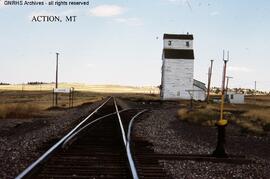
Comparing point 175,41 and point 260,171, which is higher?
point 175,41

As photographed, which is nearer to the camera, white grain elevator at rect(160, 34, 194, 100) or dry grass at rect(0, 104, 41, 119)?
dry grass at rect(0, 104, 41, 119)

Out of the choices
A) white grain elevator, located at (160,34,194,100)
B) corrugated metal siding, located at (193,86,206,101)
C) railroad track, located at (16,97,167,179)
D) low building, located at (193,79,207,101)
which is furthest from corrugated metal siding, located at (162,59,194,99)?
railroad track, located at (16,97,167,179)

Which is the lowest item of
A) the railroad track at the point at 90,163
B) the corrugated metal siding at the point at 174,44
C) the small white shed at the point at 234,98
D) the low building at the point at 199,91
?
the small white shed at the point at 234,98

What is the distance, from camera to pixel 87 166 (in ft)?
30.0

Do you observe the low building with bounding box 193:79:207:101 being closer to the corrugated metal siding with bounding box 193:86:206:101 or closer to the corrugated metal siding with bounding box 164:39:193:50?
the corrugated metal siding with bounding box 193:86:206:101

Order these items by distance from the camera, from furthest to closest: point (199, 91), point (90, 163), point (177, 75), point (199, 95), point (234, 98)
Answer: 1. point (234, 98)
2. point (199, 95)
3. point (199, 91)
4. point (177, 75)
5. point (90, 163)

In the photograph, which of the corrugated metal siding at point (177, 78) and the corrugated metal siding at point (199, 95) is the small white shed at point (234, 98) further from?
the corrugated metal siding at point (177, 78)

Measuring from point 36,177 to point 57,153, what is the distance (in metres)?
2.86

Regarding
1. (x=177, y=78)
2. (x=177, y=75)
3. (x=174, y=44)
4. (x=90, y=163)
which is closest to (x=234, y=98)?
(x=177, y=78)

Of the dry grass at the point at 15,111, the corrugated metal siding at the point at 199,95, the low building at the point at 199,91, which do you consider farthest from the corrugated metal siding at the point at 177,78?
the dry grass at the point at 15,111

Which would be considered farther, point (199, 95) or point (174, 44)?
point (199, 95)

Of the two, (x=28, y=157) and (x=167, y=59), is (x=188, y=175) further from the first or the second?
(x=167, y=59)

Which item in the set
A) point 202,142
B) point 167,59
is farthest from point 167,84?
point 202,142

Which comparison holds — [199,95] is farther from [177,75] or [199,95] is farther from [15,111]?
[15,111]
